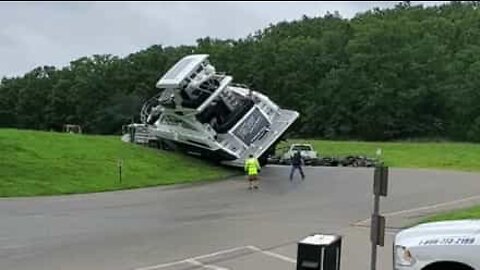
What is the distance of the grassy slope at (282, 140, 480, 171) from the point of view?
52.9 m

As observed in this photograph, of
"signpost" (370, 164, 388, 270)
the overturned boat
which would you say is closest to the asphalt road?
"signpost" (370, 164, 388, 270)

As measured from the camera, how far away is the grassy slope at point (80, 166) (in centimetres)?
3170

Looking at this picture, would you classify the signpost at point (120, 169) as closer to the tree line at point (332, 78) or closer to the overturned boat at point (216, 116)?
the overturned boat at point (216, 116)

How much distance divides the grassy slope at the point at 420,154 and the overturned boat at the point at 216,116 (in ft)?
42.5

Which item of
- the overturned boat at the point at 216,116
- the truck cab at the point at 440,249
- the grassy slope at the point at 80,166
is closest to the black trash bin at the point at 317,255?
the truck cab at the point at 440,249

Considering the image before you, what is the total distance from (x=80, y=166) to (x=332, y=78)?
69.3 m

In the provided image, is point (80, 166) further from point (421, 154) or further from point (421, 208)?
point (421, 154)

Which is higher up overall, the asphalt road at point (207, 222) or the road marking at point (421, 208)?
the road marking at point (421, 208)

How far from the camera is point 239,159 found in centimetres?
4106

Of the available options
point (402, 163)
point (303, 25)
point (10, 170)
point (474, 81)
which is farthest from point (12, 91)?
point (10, 170)

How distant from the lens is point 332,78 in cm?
10281

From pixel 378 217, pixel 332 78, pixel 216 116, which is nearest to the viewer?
pixel 378 217

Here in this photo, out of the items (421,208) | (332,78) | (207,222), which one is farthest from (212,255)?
(332,78)

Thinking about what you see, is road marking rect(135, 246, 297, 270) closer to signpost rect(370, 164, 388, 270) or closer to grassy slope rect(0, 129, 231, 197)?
signpost rect(370, 164, 388, 270)
